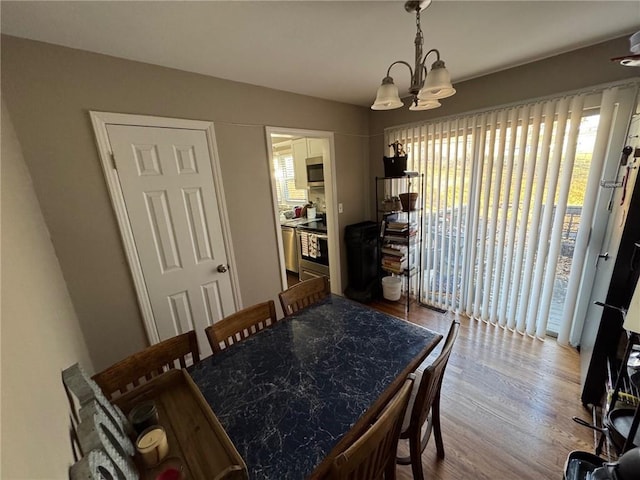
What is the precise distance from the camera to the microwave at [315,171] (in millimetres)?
3385

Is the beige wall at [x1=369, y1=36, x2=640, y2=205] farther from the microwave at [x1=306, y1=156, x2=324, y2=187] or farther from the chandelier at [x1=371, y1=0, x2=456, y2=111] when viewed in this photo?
the microwave at [x1=306, y1=156, x2=324, y2=187]

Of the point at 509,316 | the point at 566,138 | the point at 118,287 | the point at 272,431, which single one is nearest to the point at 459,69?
the point at 566,138

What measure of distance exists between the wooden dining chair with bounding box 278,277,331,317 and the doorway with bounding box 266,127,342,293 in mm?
736

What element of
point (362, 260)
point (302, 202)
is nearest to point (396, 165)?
point (362, 260)

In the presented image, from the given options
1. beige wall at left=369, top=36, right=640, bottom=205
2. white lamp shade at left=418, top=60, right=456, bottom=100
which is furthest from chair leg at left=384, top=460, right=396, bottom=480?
beige wall at left=369, top=36, right=640, bottom=205

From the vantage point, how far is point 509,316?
8.13ft

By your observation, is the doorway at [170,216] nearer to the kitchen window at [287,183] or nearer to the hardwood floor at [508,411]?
the hardwood floor at [508,411]

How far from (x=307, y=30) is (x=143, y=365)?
1.93m

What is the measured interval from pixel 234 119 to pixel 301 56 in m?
0.75

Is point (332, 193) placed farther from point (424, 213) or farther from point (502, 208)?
point (502, 208)

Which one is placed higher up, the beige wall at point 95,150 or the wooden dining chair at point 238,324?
the beige wall at point 95,150

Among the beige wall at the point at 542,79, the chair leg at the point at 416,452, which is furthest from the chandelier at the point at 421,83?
the chair leg at the point at 416,452

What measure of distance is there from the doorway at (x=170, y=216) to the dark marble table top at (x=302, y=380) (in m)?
0.90

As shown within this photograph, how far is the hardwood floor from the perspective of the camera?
1.41 m
